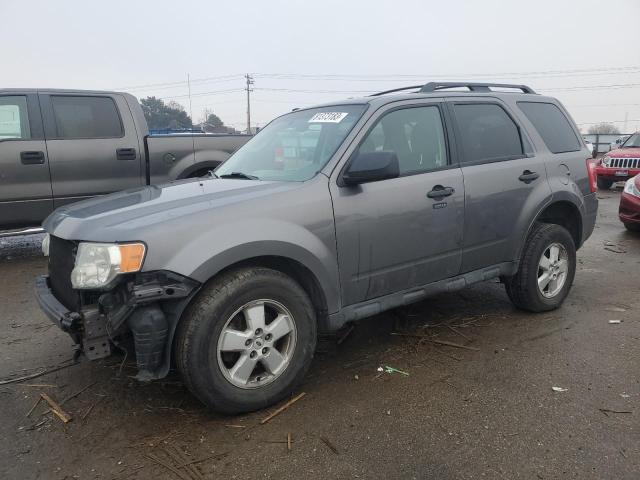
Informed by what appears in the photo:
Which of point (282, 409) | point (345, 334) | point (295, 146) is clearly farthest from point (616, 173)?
point (282, 409)

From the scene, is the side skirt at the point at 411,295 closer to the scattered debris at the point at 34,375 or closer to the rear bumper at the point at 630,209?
the scattered debris at the point at 34,375

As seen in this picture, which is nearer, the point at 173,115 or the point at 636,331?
the point at 636,331

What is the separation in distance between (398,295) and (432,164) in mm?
958

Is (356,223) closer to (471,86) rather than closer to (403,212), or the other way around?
(403,212)

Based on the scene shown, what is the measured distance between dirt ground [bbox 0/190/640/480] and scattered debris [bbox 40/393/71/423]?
4cm

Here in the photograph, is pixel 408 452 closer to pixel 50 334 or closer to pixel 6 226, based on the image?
pixel 50 334

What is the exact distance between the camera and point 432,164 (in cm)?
354

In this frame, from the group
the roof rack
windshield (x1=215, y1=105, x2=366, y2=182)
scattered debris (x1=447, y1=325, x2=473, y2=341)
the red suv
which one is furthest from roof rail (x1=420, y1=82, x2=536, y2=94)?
the red suv

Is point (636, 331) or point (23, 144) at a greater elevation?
point (23, 144)

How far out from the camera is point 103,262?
248cm

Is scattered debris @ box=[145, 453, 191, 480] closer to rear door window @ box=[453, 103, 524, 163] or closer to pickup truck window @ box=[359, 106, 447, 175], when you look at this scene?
pickup truck window @ box=[359, 106, 447, 175]

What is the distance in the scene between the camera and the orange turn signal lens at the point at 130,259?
2426 millimetres

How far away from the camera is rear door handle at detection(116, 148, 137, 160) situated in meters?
6.55

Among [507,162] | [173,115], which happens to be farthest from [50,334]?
[173,115]
